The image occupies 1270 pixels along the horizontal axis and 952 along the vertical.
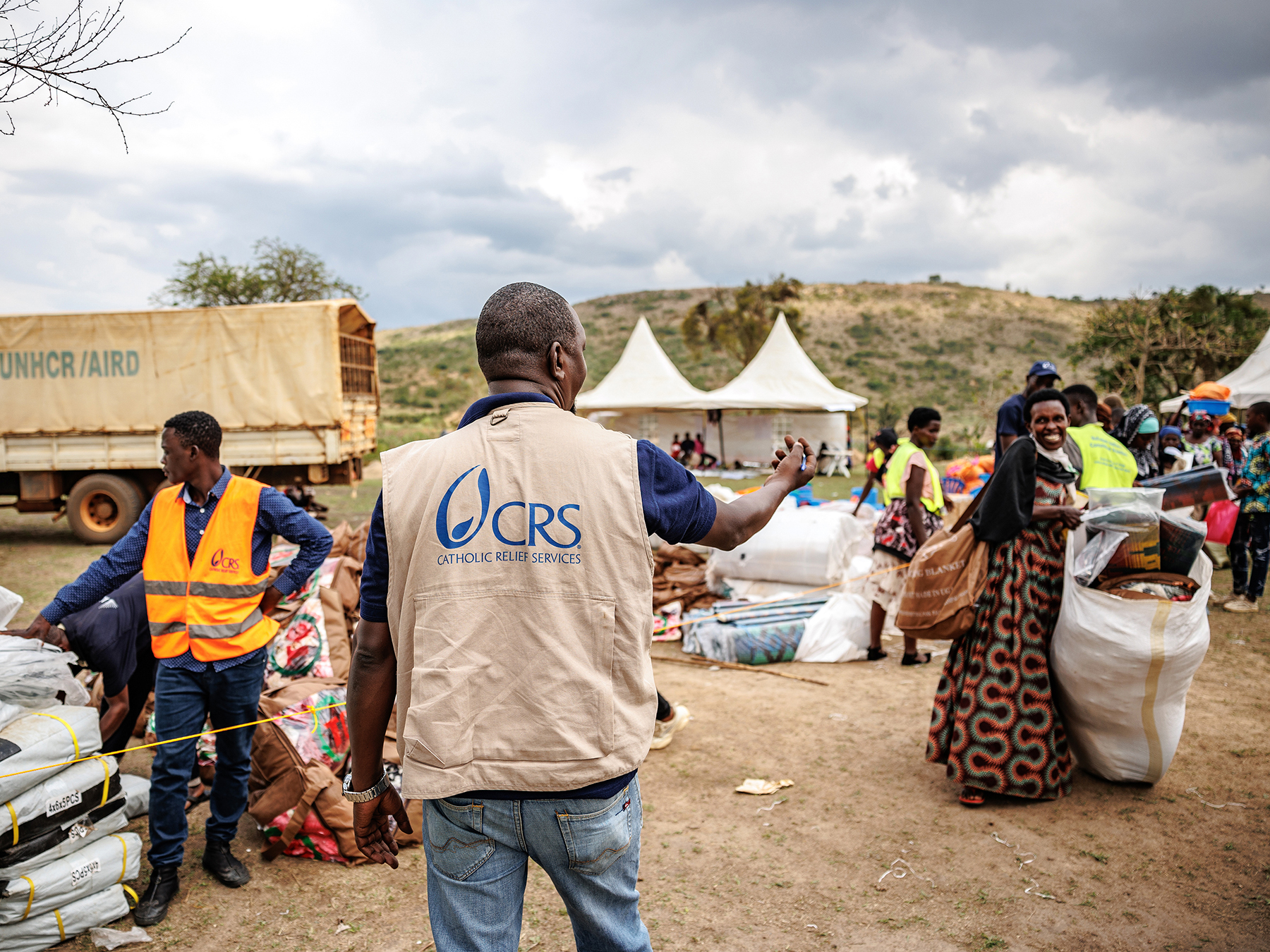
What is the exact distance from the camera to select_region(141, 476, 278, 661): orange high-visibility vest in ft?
9.12

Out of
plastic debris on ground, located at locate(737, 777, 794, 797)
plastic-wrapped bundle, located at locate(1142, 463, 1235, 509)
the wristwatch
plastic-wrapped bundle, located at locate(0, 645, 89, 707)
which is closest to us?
the wristwatch

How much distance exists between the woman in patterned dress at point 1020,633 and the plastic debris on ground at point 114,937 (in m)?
3.09

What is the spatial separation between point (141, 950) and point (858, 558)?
567 cm

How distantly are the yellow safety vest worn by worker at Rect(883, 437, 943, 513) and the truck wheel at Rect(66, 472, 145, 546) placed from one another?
9.33 meters

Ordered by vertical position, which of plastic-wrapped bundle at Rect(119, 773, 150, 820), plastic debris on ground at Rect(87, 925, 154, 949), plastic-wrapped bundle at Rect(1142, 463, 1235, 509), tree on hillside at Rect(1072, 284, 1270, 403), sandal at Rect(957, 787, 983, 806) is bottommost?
plastic debris on ground at Rect(87, 925, 154, 949)

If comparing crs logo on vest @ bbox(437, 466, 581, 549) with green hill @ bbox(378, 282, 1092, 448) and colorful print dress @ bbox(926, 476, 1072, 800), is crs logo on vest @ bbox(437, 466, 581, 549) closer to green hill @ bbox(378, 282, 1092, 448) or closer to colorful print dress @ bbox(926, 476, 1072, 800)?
colorful print dress @ bbox(926, 476, 1072, 800)

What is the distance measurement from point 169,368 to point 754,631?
875 centimetres

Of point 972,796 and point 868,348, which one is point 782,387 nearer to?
point 972,796

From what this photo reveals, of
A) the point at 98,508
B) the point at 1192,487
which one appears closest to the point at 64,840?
the point at 1192,487

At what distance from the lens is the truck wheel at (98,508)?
1047 cm

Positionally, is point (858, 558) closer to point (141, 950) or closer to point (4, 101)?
point (141, 950)

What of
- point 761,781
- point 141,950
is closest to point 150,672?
point 141,950

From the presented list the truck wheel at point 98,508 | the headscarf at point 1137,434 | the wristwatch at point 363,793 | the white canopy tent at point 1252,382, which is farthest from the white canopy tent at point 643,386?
the wristwatch at point 363,793

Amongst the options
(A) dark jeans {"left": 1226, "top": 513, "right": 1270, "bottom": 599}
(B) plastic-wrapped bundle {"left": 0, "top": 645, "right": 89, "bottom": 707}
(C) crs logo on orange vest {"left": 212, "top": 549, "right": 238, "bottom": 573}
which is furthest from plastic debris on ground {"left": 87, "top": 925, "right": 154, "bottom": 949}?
(A) dark jeans {"left": 1226, "top": 513, "right": 1270, "bottom": 599}
